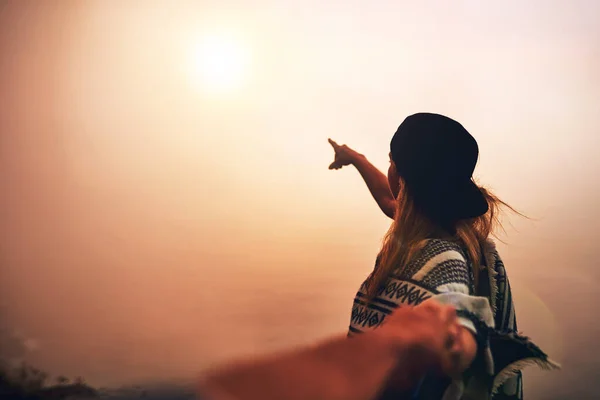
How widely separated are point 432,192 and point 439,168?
4 centimetres

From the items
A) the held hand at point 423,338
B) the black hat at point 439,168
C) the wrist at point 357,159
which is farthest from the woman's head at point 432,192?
the wrist at point 357,159

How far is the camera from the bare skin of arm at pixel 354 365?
308 mm

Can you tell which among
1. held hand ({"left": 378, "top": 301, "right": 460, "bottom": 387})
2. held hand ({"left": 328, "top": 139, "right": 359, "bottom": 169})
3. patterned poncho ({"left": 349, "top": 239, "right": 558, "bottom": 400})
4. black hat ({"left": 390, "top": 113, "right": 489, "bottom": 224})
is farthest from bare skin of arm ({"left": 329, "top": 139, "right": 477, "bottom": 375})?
held hand ({"left": 378, "top": 301, "right": 460, "bottom": 387})

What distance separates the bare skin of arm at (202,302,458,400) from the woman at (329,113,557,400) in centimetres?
20

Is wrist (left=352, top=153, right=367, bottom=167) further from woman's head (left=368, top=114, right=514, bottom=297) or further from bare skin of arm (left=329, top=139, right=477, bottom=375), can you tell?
woman's head (left=368, top=114, right=514, bottom=297)

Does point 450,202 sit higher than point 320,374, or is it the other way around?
point 450,202

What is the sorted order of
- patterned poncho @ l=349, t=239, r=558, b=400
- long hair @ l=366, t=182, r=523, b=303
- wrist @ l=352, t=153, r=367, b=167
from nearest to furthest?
1. patterned poncho @ l=349, t=239, r=558, b=400
2. long hair @ l=366, t=182, r=523, b=303
3. wrist @ l=352, t=153, r=367, b=167

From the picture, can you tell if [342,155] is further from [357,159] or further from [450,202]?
[450,202]

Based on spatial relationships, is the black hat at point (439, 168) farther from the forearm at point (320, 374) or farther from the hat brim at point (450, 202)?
the forearm at point (320, 374)

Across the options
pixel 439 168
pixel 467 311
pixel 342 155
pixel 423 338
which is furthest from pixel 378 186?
pixel 423 338

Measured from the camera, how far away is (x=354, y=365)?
334mm

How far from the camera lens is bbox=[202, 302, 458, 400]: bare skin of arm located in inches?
12.1

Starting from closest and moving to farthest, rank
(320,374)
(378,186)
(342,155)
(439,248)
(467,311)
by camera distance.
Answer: (320,374), (467,311), (439,248), (378,186), (342,155)

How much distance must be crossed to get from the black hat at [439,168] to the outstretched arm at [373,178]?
335mm
